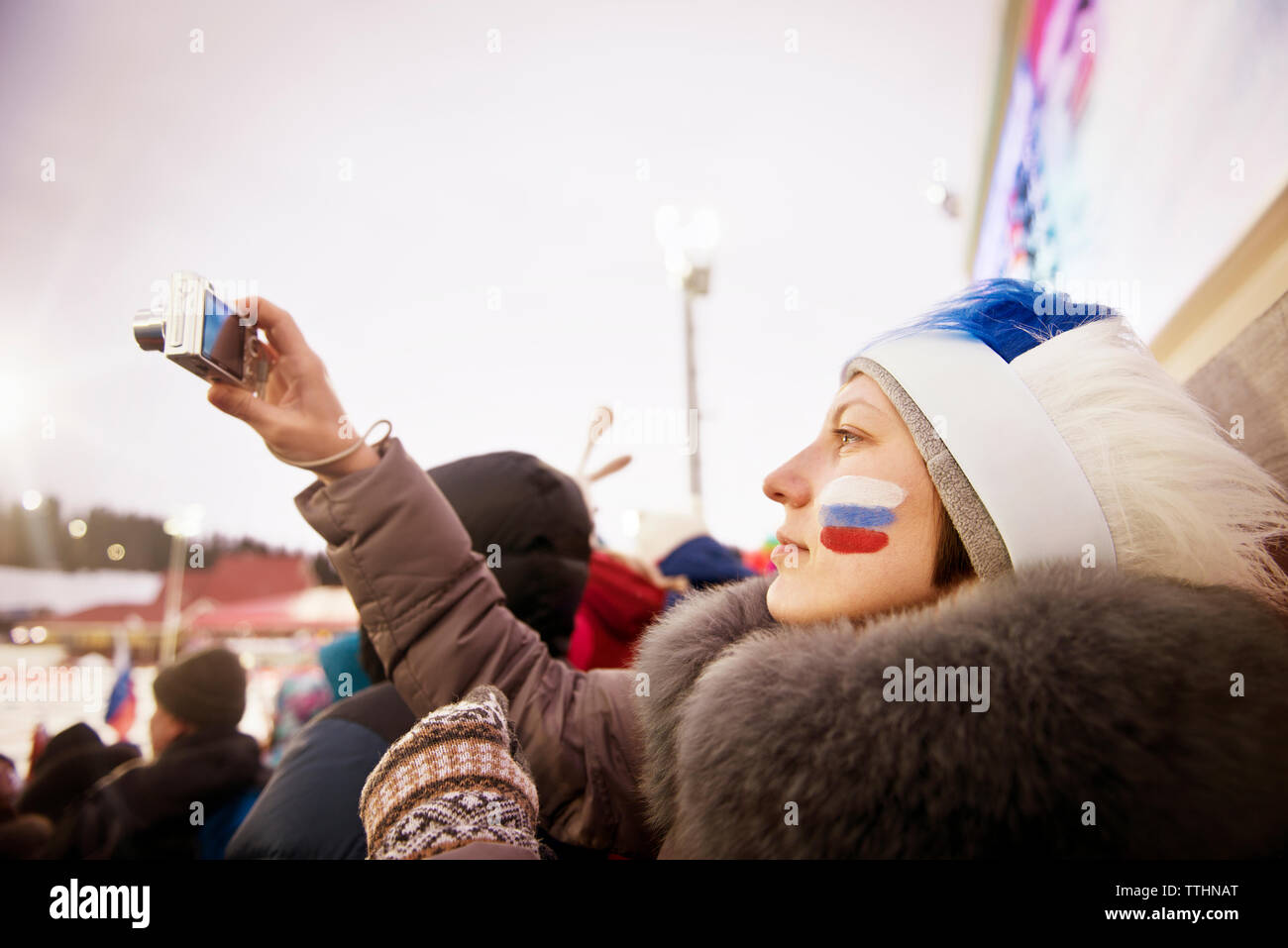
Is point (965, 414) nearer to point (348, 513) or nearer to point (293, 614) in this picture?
point (348, 513)

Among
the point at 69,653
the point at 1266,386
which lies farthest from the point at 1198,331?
the point at 69,653

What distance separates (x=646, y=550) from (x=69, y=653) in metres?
17.8

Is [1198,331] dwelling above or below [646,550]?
above

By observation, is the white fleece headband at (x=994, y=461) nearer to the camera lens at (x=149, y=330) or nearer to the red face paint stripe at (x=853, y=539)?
the red face paint stripe at (x=853, y=539)

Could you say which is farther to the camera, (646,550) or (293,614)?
(293,614)

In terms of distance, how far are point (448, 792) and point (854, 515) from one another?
0.78 metres

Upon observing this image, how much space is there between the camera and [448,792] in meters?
0.88

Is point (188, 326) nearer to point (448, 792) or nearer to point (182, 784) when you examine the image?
point (448, 792)

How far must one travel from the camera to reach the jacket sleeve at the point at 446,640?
1.45 m

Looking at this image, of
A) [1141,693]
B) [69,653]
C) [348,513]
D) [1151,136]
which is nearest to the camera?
[1141,693]

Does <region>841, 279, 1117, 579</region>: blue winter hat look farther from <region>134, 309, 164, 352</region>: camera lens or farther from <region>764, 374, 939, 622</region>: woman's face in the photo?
<region>134, 309, 164, 352</region>: camera lens

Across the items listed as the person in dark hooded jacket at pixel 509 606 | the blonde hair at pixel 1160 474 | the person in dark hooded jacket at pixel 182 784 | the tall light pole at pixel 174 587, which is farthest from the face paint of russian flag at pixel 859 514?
the tall light pole at pixel 174 587

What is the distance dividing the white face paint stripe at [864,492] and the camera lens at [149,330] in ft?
4.21
